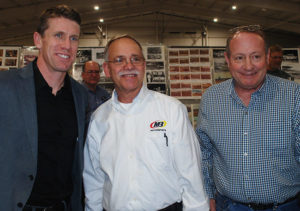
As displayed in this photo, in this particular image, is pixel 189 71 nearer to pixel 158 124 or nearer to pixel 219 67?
pixel 219 67

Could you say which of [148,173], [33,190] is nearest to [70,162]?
[33,190]

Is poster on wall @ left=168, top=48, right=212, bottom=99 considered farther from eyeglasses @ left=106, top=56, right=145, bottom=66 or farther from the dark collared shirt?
the dark collared shirt

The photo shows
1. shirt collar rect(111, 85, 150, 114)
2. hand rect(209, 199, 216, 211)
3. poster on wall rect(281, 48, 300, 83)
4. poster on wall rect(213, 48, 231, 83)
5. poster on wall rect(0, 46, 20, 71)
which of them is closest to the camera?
shirt collar rect(111, 85, 150, 114)

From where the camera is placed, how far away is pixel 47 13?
1804mm

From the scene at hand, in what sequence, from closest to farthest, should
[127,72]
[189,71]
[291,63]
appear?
[127,72]
[189,71]
[291,63]

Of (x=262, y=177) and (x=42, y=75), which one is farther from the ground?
(x=42, y=75)

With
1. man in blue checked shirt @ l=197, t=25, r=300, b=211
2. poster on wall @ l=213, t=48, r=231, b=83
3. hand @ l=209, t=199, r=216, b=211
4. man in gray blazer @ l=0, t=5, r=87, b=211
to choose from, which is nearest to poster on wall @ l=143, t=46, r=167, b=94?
poster on wall @ l=213, t=48, r=231, b=83

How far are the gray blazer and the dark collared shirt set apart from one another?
0.34ft

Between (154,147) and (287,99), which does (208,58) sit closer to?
(287,99)

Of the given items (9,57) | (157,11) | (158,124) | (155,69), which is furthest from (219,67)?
(157,11)

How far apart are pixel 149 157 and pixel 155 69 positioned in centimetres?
313

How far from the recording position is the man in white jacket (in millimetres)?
1552

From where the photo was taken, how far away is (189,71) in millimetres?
4672

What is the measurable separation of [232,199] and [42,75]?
5.30ft
